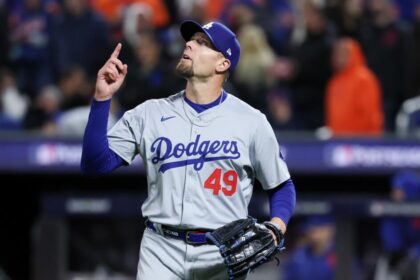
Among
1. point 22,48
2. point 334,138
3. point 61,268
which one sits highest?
point 22,48

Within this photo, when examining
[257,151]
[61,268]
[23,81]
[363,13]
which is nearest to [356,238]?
[363,13]

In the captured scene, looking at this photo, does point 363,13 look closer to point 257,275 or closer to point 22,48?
point 257,275

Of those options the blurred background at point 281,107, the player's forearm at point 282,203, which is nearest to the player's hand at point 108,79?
the player's forearm at point 282,203

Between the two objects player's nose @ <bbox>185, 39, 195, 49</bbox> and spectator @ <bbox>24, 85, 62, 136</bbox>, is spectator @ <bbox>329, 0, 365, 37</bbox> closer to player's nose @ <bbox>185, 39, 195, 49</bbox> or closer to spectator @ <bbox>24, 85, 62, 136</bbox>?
spectator @ <bbox>24, 85, 62, 136</bbox>

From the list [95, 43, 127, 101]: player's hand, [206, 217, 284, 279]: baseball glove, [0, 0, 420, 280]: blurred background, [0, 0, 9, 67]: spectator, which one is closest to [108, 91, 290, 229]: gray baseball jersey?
[206, 217, 284, 279]: baseball glove

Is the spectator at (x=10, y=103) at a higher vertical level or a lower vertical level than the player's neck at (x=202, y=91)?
lower

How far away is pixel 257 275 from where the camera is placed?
8594 mm

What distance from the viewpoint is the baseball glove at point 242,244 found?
3994 mm

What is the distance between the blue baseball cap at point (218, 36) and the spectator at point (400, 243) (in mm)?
4517

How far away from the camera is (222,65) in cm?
427

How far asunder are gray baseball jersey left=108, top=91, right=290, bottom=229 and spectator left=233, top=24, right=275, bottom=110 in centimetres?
448

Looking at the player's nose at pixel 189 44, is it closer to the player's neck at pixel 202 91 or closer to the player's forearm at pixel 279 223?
the player's neck at pixel 202 91

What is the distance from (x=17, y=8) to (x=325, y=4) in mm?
2625

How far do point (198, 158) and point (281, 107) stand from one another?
457cm
